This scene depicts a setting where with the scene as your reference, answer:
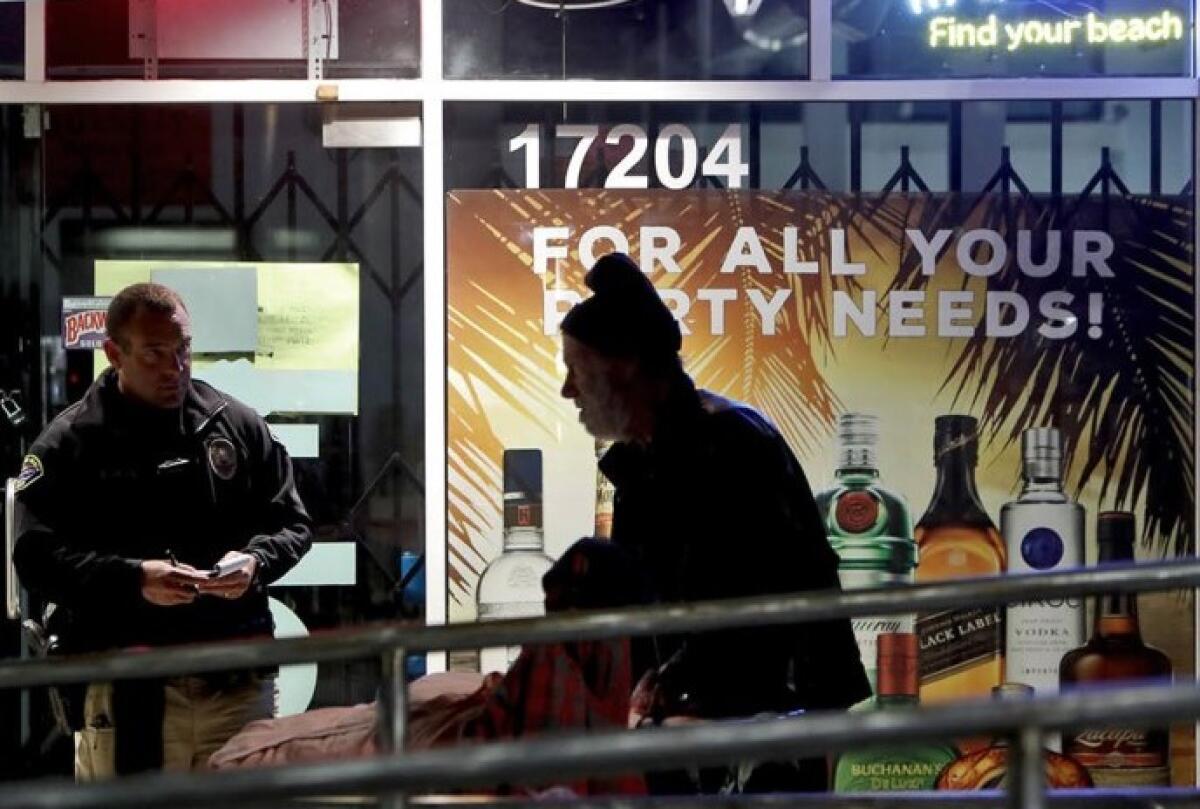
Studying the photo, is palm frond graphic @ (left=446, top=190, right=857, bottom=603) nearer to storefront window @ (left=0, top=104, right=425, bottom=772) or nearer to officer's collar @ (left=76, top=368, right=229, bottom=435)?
storefront window @ (left=0, top=104, right=425, bottom=772)

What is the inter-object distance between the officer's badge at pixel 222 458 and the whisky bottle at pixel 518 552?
792mm

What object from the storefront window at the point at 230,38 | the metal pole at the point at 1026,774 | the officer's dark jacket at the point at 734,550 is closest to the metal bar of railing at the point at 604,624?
the metal pole at the point at 1026,774

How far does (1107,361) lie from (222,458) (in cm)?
251

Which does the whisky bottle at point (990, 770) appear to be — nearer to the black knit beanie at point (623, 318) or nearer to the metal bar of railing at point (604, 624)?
the black knit beanie at point (623, 318)

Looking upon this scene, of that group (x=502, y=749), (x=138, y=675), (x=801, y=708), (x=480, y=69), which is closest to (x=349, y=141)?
(x=480, y=69)

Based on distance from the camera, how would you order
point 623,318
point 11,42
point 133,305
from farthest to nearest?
point 11,42 < point 133,305 < point 623,318

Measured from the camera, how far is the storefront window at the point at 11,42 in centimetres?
539

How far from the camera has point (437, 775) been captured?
1878 mm

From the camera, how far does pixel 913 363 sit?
542 cm

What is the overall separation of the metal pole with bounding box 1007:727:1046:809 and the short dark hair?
3.57m

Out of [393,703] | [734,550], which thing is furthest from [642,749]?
[734,550]

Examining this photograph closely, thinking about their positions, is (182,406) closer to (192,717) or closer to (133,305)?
(133,305)

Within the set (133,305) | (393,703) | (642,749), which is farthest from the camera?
(133,305)

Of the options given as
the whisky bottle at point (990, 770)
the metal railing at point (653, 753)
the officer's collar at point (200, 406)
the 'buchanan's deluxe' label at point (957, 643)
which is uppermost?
the officer's collar at point (200, 406)
